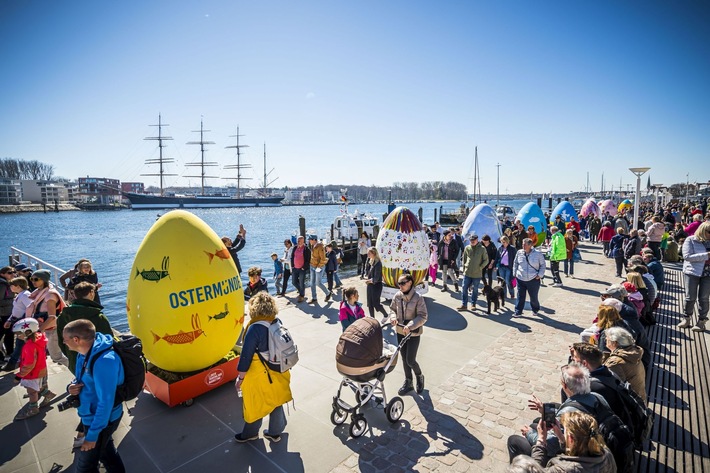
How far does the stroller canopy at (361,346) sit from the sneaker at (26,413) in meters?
4.32

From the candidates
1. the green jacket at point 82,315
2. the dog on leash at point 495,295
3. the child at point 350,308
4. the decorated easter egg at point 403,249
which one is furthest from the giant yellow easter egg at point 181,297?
the dog on leash at point 495,295

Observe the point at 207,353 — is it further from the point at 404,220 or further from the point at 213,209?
the point at 213,209

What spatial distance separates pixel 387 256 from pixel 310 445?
20.1ft

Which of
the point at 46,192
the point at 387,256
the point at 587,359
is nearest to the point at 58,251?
the point at 387,256

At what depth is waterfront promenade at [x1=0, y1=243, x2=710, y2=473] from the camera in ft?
13.2

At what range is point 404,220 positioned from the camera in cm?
1002

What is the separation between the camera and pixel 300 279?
1059 centimetres

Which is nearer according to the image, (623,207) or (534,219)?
(534,219)

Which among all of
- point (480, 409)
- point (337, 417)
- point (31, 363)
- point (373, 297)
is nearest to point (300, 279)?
point (373, 297)

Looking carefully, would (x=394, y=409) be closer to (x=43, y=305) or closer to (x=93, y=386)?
(x=93, y=386)

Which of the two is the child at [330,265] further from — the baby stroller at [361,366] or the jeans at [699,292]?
the jeans at [699,292]

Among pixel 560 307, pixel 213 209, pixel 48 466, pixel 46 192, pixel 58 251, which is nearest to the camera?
pixel 48 466

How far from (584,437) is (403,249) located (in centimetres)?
732

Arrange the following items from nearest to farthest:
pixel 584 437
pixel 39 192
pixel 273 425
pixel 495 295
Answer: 1. pixel 584 437
2. pixel 273 425
3. pixel 495 295
4. pixel 39 192
